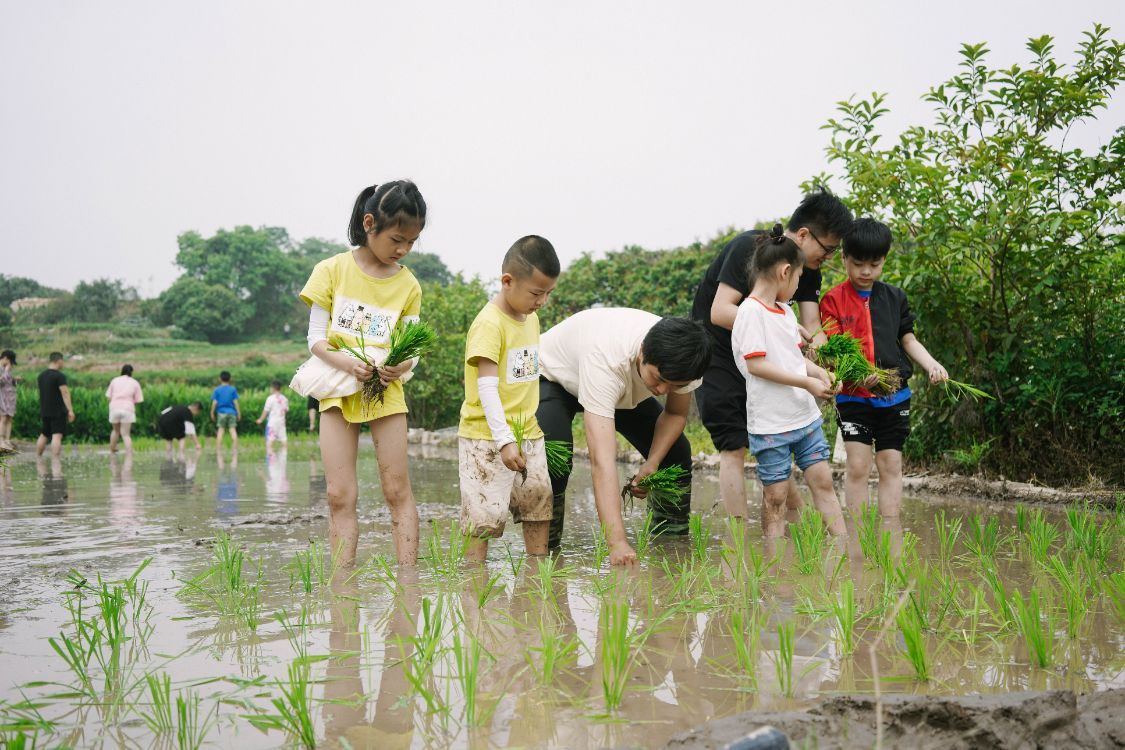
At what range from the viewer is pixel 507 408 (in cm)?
410

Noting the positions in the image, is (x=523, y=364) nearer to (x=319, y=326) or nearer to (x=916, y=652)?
(x=319, y=326)

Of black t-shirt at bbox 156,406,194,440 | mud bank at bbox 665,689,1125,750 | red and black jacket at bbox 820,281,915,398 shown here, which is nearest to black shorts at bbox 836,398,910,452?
red and black jacket at bbox 820,281,915,398

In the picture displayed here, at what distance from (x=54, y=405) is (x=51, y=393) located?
0.29 metres

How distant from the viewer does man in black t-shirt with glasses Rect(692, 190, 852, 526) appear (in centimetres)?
448

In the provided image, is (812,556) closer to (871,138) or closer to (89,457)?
(871,138)

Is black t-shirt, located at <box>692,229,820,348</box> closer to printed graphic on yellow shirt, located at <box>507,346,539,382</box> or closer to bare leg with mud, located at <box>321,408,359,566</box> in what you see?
printed graphic on yellow shirt, located at <box>507,346,539,382</box>

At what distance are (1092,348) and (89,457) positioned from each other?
15.1 m

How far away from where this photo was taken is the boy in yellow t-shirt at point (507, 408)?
390cm

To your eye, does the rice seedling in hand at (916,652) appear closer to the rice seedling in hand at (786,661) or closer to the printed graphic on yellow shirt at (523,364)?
the rice seedling in hand at (786,661)

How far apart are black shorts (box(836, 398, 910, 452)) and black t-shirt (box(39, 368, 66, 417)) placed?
1351cm

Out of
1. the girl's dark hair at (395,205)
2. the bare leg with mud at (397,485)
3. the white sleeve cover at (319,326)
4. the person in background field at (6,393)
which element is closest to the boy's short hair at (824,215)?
the girl's dark hair at (395,205)

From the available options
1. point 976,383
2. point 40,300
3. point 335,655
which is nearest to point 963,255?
point 976,383

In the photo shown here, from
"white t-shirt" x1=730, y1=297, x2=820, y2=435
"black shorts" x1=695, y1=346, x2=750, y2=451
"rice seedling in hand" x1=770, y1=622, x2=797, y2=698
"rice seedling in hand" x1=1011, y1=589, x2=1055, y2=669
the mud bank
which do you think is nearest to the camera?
the mud bank

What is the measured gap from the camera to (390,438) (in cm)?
409
